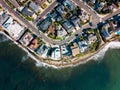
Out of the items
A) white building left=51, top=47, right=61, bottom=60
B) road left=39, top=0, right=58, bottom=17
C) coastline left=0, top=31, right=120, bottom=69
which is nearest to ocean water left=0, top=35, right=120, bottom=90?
coastline left=0, top=31, right=120, bottom=69

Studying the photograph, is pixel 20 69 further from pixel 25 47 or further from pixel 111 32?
pixel 111 32

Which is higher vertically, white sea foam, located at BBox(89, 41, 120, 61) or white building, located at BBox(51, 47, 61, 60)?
white building, located at BBox(51, 47, 61, 60)

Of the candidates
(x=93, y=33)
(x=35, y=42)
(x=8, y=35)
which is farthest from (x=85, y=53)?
(x=8, y=35)

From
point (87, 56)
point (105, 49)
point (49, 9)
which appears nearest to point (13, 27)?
point (49, 9)

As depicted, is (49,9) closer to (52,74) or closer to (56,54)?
(56,54)

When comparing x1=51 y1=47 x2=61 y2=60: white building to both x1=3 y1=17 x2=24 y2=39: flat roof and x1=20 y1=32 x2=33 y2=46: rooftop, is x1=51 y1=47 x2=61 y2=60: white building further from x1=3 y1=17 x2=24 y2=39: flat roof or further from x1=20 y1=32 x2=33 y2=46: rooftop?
x1=3 y1=17 x2=24 y2=39: flat roof

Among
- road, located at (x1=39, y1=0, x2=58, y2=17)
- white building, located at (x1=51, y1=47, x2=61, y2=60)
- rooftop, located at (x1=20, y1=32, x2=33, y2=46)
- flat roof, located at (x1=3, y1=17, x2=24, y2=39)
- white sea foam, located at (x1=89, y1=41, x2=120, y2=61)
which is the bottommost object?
white sea foam, located at (x1=89, y1=41, x2=120, y2=61)

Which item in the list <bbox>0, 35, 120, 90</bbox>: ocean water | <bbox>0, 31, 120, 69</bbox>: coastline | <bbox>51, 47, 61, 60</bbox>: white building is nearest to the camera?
<bbox>0, 35, 120, 90</bbox>: ocean water

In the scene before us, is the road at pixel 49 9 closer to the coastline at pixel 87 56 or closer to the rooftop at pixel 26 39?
the rooftop at pixel 26 39
